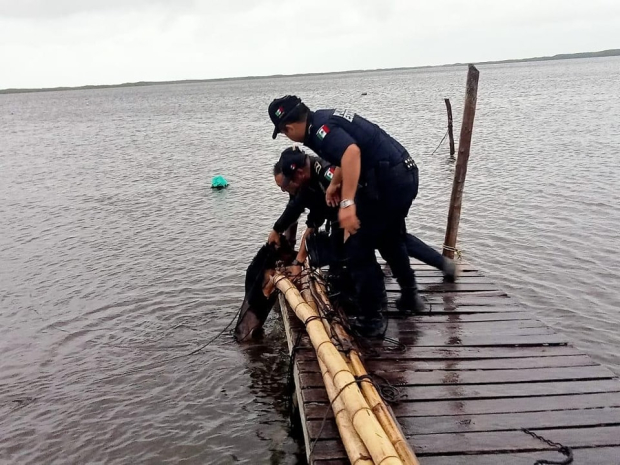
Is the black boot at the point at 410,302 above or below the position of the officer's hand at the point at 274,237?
below

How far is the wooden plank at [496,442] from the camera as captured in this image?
3.67m

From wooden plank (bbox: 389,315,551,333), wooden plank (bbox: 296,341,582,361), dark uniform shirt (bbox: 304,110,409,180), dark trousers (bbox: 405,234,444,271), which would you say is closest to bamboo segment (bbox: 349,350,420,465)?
wooden plank (bbox: 296,341,582,361)

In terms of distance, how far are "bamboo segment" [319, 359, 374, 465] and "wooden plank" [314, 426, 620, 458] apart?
15cm

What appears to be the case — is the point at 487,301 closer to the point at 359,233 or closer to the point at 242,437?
the point at 359,233

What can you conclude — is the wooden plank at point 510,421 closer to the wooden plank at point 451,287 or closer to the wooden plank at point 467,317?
the wooden plank at point 467,317

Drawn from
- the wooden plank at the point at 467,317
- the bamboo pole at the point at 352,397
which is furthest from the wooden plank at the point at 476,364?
the wooden plank at the point at 467,317

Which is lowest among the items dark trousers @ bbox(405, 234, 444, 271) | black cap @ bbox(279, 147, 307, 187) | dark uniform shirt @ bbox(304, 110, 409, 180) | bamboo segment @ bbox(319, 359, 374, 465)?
bamboo segment @ bbox(319, 359, 374, 465)

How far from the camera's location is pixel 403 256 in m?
5.71

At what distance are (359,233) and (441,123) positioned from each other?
3349cm

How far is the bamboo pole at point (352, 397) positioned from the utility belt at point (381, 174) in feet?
4.47

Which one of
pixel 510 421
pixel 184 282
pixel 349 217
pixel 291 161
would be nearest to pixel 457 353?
pixel 510 421

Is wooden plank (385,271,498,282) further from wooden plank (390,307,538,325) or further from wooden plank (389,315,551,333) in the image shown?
wooden plank (389,315,551,333)

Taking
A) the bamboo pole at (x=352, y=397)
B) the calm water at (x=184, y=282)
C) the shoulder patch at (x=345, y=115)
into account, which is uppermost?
the shoulder patch at (x=345, y=115)

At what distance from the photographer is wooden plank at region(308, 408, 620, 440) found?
3.90m
